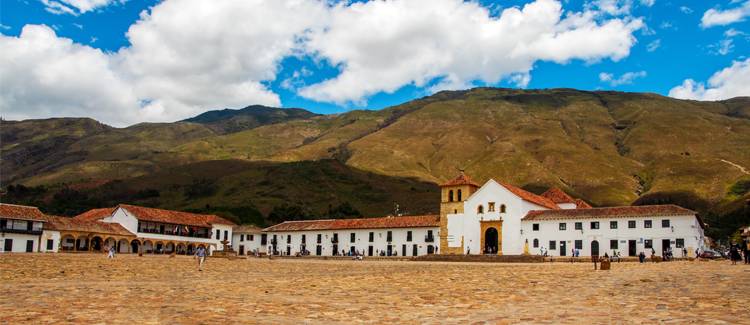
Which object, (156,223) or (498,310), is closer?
(498,310)

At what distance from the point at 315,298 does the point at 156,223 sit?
63805 mm

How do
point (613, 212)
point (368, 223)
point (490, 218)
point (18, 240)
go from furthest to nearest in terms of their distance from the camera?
point (368, 223), point (490, 218), point (18, 240), point (613, 212)

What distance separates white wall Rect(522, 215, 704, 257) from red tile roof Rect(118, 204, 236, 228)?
4154cm

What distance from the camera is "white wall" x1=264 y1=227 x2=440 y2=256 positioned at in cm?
6981

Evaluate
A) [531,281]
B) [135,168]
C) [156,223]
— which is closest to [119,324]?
[531,281]

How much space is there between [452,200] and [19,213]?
140 feet

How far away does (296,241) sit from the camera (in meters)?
79.8

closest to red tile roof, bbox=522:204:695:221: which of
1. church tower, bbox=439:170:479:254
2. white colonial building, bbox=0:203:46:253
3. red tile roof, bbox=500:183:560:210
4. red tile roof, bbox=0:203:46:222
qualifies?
red tile roof, bbox=500:183:560:210

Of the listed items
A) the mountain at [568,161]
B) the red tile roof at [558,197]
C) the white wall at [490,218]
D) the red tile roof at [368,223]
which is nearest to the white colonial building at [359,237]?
the red tile roof at [368,223]

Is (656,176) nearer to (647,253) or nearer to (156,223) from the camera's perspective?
(647,253)

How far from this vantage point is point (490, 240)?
63938 millimetres

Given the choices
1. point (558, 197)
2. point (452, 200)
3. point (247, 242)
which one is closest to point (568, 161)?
point (558, 197)

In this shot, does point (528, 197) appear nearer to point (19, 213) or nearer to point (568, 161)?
point (19, 213)

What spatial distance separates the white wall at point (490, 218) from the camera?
61.7 metres
